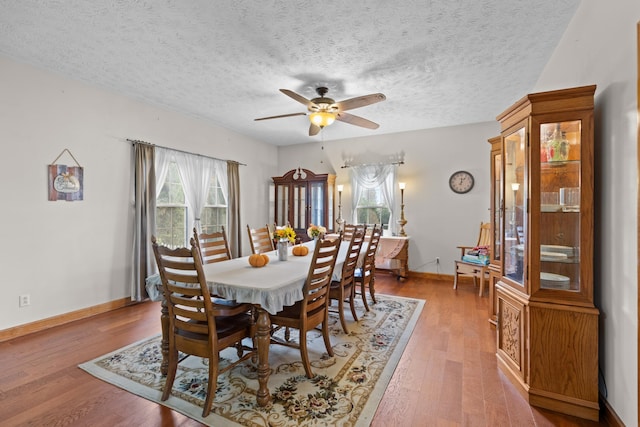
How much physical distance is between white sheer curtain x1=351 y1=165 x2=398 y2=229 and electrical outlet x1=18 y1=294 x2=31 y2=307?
15.7 feet

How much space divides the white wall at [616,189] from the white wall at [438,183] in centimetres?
305

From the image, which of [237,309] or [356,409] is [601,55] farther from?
[237,309]

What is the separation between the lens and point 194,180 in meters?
4.76

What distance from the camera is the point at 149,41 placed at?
101 inches

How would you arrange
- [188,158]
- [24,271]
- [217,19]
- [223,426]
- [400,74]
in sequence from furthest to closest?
[188,158], [400,74], [24,271], [217,19], [223,426]

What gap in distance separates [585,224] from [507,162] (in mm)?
747

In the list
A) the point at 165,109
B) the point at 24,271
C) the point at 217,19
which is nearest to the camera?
the point at 217,19

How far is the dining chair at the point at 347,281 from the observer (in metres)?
2.88

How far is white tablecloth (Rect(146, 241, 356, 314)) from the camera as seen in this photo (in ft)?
6.01

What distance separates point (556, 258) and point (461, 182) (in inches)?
133

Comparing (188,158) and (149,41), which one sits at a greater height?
(149,41)

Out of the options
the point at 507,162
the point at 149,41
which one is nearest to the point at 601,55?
the point at 507,162

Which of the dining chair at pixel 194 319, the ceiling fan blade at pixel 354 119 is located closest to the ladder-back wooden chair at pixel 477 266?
the ceiling fan blade at pixel 354 119

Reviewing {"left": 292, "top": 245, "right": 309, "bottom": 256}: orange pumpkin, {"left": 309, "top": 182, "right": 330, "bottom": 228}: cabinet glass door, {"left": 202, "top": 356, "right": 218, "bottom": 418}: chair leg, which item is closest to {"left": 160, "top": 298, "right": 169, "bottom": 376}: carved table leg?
{"left": 202, "top": 356, "right": 218, "bottom": 418}: chair leg
